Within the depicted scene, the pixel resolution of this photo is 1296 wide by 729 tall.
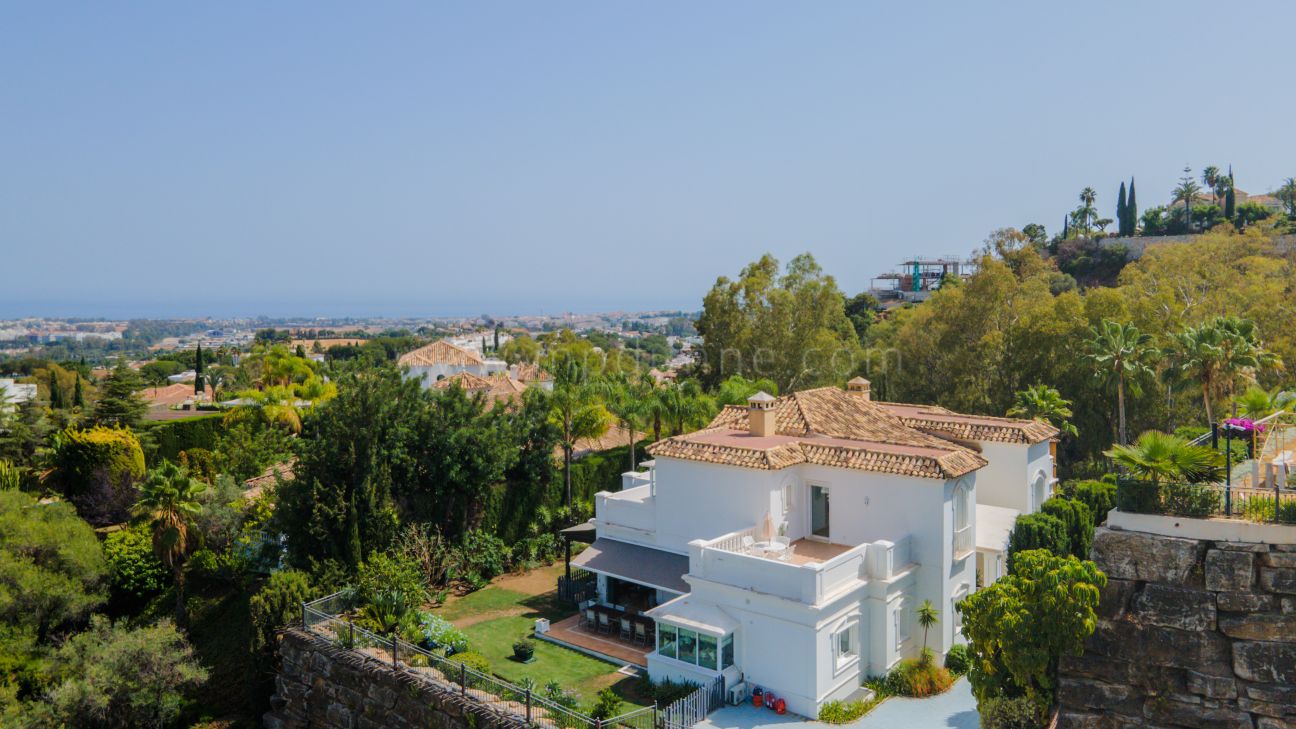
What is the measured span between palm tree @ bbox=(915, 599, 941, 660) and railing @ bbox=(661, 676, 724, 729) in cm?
496

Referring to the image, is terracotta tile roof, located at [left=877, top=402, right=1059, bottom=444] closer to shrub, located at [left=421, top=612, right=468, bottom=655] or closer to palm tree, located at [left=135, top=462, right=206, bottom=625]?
shrub, located at [left=421, top=612, right=468, bottom=655]

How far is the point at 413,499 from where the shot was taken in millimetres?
25859

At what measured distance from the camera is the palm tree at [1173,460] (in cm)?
1320

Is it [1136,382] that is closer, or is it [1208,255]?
[1136,382]

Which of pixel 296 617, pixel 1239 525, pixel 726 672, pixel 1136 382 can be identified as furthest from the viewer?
pixel 1136 382

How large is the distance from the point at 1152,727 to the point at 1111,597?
2.06 metres

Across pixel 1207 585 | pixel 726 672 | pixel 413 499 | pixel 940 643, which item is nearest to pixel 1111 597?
pixel 1207 585

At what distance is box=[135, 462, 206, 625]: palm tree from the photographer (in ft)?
70.3

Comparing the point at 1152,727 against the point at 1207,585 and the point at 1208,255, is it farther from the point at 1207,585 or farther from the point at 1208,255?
the point at 1208,255

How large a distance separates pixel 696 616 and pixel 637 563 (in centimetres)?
407

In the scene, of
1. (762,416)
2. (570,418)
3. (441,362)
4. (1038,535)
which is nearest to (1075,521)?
(1038,535)

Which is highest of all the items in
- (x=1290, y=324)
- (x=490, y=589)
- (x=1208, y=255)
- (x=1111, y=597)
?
(x=1208, y=255)

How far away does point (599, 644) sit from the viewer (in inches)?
809

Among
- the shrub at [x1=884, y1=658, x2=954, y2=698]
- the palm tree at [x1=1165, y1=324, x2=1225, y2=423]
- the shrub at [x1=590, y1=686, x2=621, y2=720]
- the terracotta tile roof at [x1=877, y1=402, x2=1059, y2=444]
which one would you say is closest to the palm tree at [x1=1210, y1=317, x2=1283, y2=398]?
the palm tree at [x1=1165, y1=324, x2=1225, y2=423]
